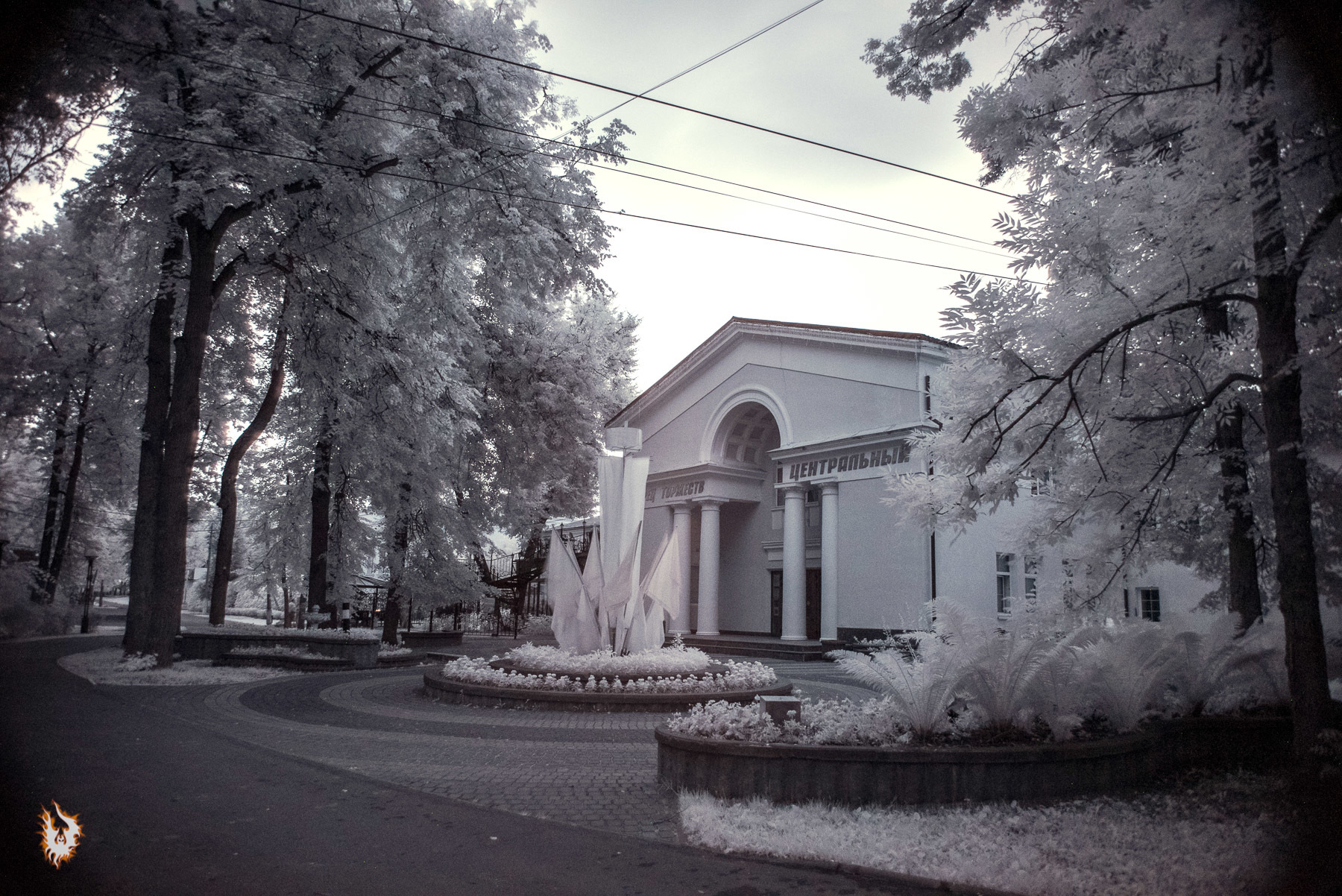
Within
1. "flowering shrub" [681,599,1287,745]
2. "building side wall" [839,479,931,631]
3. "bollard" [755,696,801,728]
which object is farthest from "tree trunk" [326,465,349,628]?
"bollard" [755,696,801,728]

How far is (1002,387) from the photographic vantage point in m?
8.20

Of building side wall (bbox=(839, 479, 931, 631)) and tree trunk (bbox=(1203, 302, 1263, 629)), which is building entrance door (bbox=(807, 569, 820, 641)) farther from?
tree trunk (bbox=(1203, 302, 1263, 629))

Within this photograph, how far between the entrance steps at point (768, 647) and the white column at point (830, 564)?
0.42 m

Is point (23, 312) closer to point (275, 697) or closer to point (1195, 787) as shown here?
point (275, 697)

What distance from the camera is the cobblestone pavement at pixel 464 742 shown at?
269 inches

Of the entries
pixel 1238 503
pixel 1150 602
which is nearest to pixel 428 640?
pixel 1150 602

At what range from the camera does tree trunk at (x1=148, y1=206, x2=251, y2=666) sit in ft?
50.2

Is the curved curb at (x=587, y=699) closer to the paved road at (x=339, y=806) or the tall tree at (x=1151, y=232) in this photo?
the paved road at (x=339, y=806)

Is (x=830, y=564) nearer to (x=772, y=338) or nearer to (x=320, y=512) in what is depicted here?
(x=772, y=338)

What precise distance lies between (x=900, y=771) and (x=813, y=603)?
72.2 ft

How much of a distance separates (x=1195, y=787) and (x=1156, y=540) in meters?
4.27

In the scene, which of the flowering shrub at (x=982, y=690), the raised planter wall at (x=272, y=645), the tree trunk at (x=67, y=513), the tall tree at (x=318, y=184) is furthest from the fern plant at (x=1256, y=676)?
the tree trunk at (x=67, y=513)

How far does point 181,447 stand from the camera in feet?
51.0

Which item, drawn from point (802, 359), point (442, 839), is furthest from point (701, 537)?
point (442, 839)
